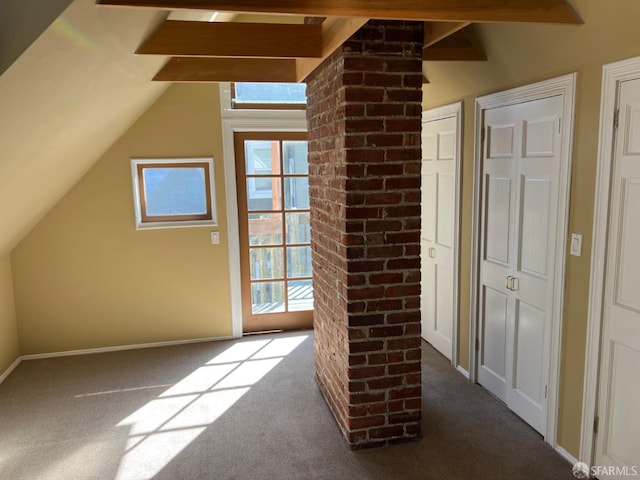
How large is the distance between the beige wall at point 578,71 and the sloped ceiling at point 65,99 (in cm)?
192

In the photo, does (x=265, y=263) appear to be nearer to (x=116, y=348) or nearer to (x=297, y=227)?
(x=297, y=227)

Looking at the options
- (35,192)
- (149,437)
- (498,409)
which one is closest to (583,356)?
(498,409)

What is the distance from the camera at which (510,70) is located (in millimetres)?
2740

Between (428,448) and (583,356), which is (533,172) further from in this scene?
(428,448)

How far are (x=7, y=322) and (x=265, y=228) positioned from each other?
2.25 meters

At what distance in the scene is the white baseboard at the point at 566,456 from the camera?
2.41 m

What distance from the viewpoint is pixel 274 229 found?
4445mm

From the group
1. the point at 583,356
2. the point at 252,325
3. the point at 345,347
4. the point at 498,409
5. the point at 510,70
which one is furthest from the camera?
the point at 252,325

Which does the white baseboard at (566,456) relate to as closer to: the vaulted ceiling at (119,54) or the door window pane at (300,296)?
the vaulted ceiling at (119,54)

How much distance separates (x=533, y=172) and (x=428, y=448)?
5.43 ft

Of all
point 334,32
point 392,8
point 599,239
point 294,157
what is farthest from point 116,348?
point 599,239

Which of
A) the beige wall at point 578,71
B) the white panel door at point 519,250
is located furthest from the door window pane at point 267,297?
the beige wall at point 578,71

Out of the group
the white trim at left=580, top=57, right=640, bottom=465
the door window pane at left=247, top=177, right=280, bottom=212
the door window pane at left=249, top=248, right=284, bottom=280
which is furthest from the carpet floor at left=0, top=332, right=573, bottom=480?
the door window pane at left=247, top=177, right=280, bottom=212

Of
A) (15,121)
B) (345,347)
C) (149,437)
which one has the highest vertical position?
(15,121)
